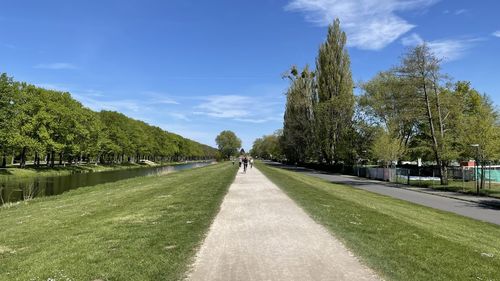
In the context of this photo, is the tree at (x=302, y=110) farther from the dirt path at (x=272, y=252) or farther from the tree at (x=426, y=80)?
the dirt path at (x=272, y=252)

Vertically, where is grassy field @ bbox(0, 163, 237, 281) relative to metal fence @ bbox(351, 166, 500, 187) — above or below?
below

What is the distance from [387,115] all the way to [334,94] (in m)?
10.0

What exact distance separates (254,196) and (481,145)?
20.7m

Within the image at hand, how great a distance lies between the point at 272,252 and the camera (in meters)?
8.16

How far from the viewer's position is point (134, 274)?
6773 millimetres

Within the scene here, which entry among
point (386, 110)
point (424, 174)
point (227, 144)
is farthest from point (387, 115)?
point (227, 144)

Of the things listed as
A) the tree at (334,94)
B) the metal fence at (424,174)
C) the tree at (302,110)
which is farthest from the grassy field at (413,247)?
the tree at (302,110)

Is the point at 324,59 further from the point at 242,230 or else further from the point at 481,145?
the point at 242,230


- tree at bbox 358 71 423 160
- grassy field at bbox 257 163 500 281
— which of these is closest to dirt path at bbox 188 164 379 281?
grassy field at bbox 257 163 500 281

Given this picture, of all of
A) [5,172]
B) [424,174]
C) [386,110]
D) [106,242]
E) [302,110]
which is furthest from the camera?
[302,110]

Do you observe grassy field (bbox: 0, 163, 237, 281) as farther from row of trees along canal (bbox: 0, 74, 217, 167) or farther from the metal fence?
row of trees along canal (bbox: 0, 74, 217, 167)

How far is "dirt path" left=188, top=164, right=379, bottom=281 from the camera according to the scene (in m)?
6.74

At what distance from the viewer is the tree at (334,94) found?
2430 inches

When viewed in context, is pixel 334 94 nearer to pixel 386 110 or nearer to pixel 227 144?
pixel 386 110
